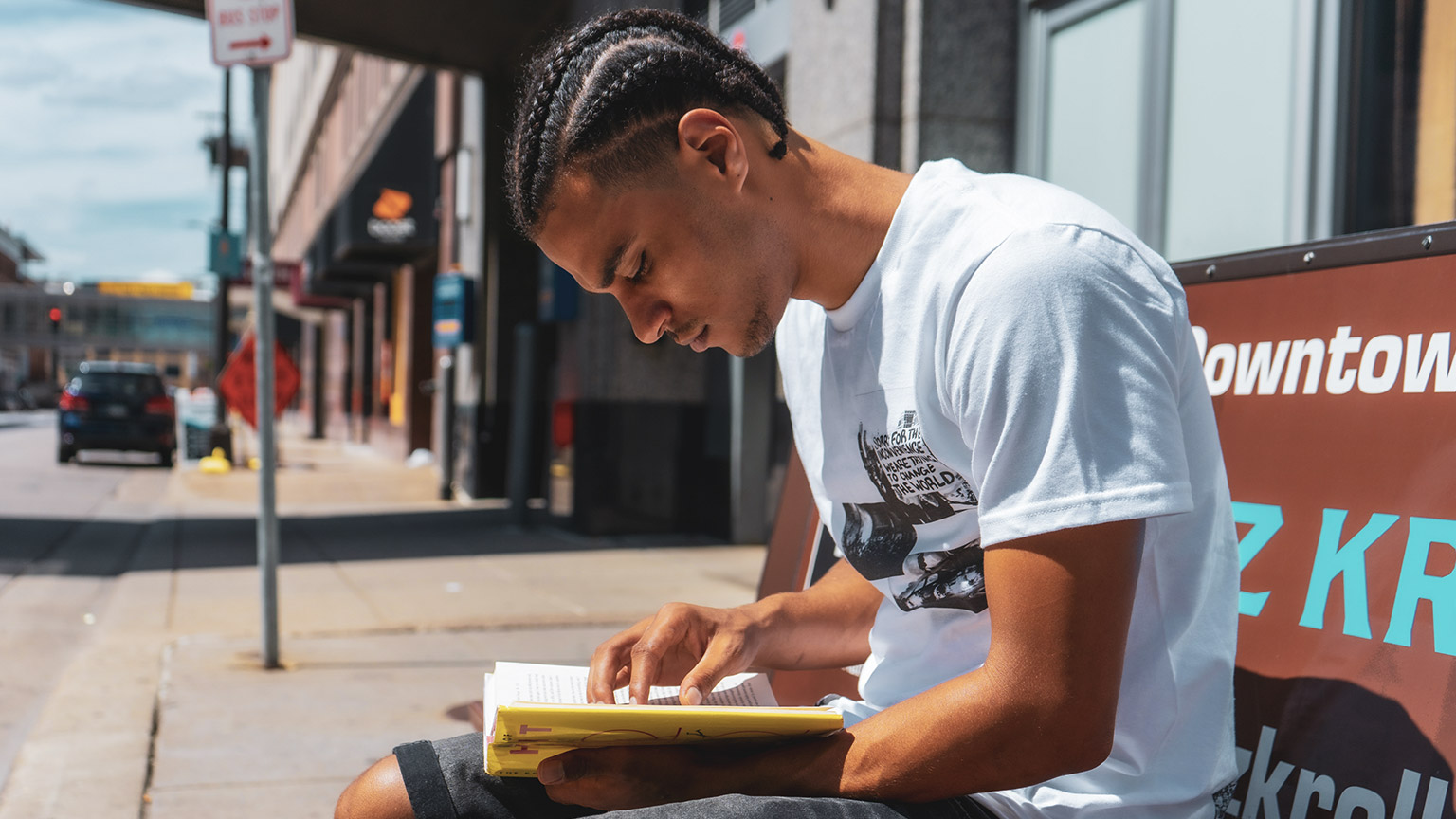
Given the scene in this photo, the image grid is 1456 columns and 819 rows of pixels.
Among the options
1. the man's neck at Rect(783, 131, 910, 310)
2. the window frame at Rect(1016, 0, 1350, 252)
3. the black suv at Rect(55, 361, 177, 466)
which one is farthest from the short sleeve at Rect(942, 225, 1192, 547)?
the black suv at Rect(55, 361, 177, 466)

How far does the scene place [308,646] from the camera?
559cm

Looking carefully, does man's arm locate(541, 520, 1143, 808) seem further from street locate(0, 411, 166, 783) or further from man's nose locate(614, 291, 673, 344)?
street locate(0, 411, 166, 783)

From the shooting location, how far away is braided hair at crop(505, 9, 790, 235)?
4.80 feet

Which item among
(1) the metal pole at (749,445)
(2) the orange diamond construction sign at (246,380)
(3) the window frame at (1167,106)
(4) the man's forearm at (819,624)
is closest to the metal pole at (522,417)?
(1) the metal pole at (749,445)

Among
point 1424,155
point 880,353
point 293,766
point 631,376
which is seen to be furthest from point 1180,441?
point 631,376

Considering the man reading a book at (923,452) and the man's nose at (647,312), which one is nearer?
the man reading a book at (923,452)

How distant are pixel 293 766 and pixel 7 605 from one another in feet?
13.6

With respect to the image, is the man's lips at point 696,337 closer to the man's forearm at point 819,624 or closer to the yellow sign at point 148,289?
the man's forearm at point 819,624

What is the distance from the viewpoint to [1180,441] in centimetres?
128

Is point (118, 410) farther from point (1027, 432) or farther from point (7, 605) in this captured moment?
point (1027, 432)

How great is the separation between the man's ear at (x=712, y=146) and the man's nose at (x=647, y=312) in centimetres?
20

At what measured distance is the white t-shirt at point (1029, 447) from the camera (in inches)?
49.3

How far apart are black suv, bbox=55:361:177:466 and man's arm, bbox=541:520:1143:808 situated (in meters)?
20.8

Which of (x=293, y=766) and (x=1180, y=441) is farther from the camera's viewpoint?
(x=293, y=766)
